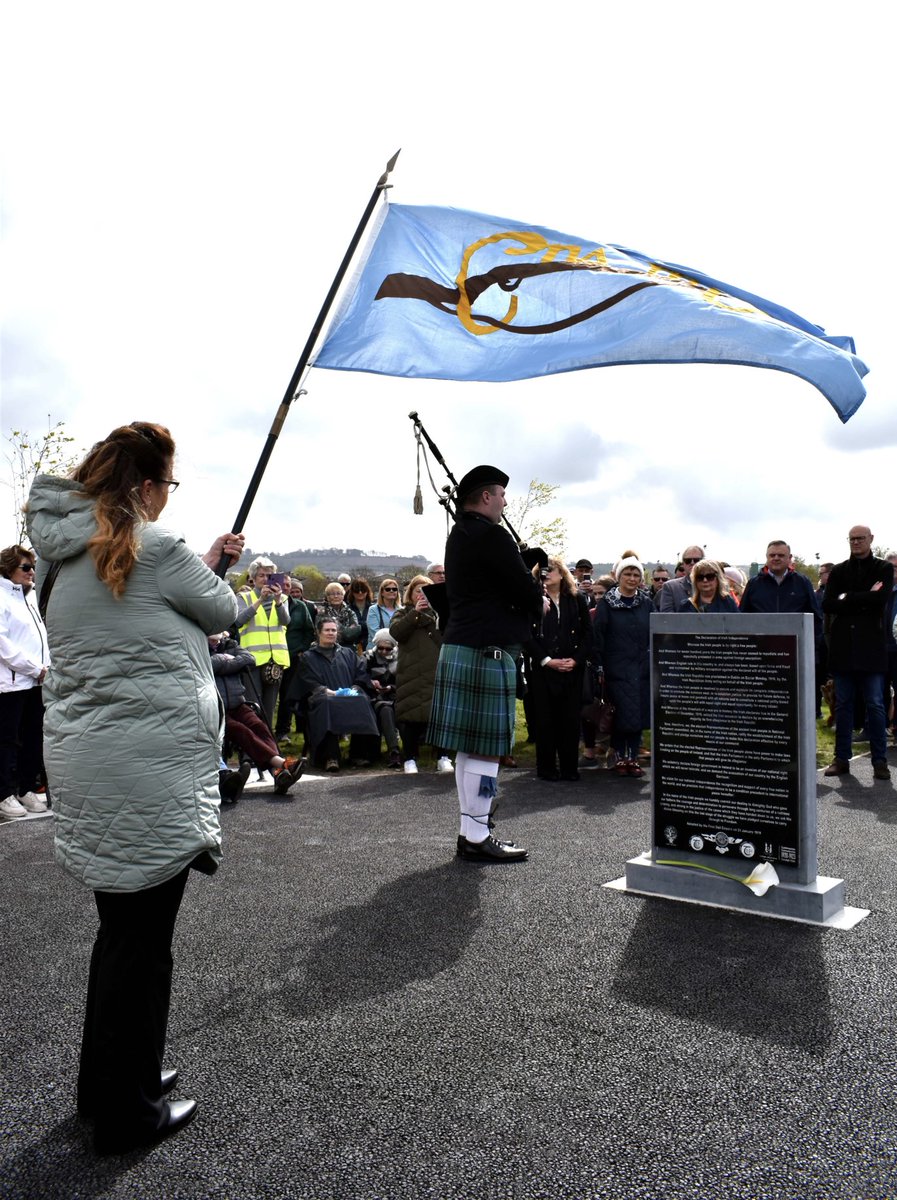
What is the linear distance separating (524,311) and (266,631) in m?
5.47

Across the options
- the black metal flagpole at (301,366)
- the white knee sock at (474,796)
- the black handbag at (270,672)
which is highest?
the black metal flagpole at (301,366)

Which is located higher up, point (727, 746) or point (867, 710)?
point (727, 746)

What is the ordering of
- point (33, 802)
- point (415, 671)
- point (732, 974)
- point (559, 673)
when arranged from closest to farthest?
point (732, 974) < point (33, 802) < point (559, 673) < point (415, 671)

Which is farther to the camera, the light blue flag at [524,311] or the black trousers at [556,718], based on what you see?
the black trousers at [556,718]

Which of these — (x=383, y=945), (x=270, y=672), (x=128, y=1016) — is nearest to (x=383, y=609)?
(x=270, y=672)

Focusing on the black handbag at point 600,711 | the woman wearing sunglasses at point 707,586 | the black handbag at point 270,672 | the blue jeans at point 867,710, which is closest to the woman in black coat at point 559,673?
the black handbag at point 600,711

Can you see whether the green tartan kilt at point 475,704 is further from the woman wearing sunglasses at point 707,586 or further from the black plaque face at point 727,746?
the woman wearing sunglasses at point 707,586

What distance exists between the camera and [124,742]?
107 inches

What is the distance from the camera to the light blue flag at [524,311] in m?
5.79

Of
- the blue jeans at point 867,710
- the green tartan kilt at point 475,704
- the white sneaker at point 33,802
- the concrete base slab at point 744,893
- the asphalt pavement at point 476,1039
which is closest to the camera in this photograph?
the asphalt pavement at point 476,1039

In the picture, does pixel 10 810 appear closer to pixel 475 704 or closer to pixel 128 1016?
pixel 475 704

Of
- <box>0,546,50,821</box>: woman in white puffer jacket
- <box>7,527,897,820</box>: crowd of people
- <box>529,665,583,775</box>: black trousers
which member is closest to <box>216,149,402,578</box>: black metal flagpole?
<box>0,546,50,821</box>: woman in white puffer jacket

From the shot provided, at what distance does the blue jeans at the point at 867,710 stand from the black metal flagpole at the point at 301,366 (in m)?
6.44

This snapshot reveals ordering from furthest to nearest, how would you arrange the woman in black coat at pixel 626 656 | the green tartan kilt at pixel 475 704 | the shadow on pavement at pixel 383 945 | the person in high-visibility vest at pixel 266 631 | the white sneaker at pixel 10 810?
the person in high-visibility vest at pixel 266 631
the woman in black coat at pixel 626 656
the white sneaker at pixel 10 810
the green tartan kilt at pixel 475 704
the shadow on pavement at pixel 383 945
